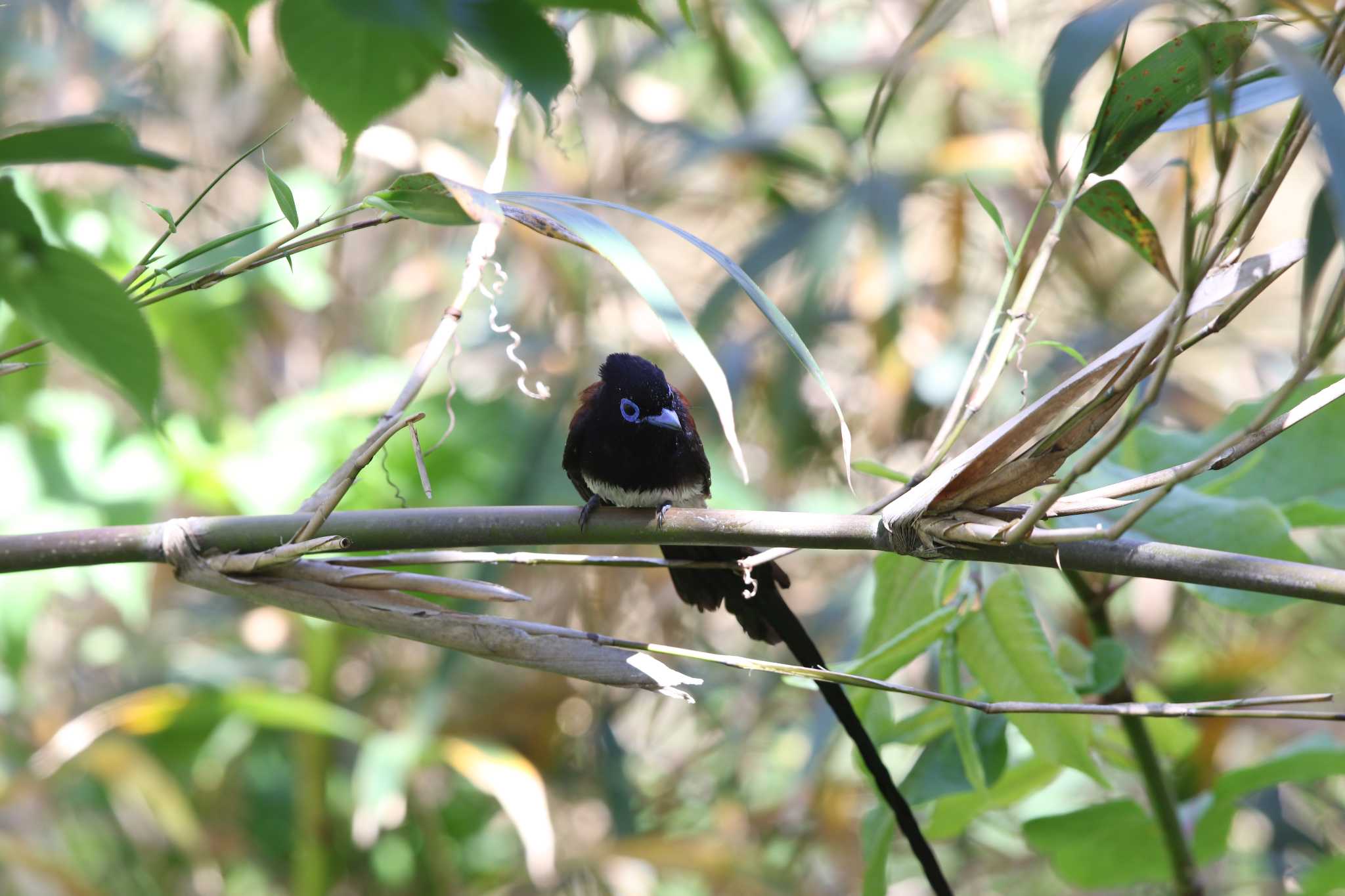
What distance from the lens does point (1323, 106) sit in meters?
0.56

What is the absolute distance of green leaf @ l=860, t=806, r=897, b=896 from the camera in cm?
136

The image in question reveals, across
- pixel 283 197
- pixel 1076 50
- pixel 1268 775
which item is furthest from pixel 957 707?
pixel 283 197

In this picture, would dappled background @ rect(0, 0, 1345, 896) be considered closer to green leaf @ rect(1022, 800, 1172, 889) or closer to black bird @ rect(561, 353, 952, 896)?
black bird @ rect(561, 353, 952, 896)

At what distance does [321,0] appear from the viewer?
592 mm

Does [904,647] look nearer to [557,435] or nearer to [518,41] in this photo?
[518,41]

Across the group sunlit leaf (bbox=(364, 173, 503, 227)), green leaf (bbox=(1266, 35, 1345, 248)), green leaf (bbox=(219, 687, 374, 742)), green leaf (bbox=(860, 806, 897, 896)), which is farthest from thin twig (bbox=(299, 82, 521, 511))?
green leaf (bbox=(219, 687, 374, 742))

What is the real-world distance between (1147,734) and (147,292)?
4.41 ft

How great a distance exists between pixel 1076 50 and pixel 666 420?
133cm

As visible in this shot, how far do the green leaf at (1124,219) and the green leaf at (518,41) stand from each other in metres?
0.75

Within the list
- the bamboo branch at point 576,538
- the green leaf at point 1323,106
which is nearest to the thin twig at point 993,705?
the bamboo branch at point 576,538

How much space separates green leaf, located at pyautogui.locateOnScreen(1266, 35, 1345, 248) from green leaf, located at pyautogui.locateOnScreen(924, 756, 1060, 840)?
47.6 inches

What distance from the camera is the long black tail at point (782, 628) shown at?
4.35 ft

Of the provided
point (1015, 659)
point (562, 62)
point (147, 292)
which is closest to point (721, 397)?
point (562, 62)

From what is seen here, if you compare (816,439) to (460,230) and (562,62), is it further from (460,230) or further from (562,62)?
(562,62)
